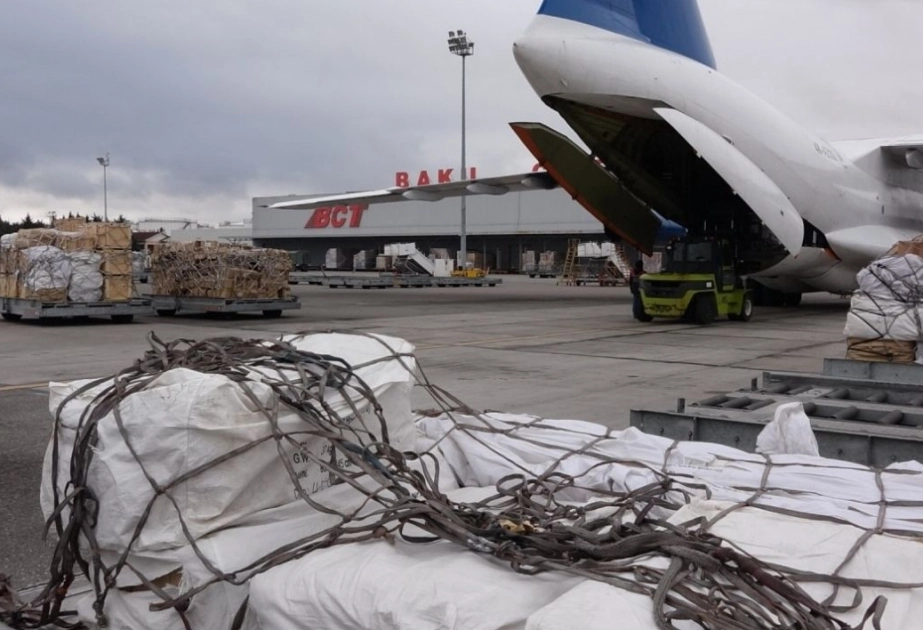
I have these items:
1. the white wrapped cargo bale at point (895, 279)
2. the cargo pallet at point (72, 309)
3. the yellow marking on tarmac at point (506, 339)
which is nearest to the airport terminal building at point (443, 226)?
the cargo pallet at point (72, 309)

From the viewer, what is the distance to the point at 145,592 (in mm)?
3176

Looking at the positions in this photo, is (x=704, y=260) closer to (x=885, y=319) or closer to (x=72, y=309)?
(x=885, y=319)

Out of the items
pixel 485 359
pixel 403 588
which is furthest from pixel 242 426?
pixel 485 359

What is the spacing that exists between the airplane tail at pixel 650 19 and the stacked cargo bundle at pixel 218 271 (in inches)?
343

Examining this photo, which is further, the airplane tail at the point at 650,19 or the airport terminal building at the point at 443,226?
the airport terminal building at the point at 443,226

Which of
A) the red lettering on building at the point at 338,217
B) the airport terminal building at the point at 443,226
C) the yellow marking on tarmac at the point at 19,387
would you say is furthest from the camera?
the red lettering on building at the point at 338,217

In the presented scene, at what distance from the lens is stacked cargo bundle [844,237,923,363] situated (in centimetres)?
804

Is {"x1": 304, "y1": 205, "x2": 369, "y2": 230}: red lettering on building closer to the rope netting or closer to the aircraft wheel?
the rope netting

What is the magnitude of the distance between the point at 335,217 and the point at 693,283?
5176 centimetres

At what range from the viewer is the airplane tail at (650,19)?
58.7ft

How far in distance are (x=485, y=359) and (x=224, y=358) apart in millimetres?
9815

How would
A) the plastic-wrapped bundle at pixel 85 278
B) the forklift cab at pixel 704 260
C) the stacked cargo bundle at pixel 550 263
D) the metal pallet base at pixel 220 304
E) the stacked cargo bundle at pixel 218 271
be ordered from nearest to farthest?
the plastic-wrapped bundle at pixel 85 278, the forklift cab at pixel 704 260, the metal pallet base at pixel 220 304, the stacked cargo bundle at pixel 218 271, the stacked cargo bundle at pixel 550 263


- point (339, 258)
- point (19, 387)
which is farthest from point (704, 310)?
point (339, 258)

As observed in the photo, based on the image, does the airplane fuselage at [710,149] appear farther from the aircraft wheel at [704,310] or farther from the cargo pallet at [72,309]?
the cargo pallet at [72,309]
